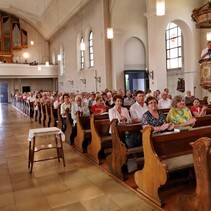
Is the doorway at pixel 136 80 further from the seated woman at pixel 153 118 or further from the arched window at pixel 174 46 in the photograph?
the seated woman at pixel 153 118

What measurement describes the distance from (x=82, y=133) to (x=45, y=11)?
48.7 ft

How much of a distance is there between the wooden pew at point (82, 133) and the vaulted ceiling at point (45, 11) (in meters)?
9.03

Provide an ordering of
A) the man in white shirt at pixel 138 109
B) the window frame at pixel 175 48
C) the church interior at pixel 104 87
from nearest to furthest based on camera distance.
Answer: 1. the church interior at pixel 104 87
2. the man in white shirt at pixel 138 109
3. the window frame at pixel 175 48

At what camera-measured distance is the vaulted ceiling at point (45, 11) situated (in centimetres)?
1447

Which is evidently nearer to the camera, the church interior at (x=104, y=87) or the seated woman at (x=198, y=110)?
the church interior at (x=104, y=87)

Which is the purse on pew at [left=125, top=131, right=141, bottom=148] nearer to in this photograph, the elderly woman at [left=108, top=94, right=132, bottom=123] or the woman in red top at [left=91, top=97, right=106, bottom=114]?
the elderly woman at [left=108, top=94, right=132, bottom=123]

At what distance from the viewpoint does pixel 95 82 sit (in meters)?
13.6

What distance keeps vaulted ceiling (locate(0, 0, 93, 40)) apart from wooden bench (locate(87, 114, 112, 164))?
9.70m

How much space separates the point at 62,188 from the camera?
355 cm

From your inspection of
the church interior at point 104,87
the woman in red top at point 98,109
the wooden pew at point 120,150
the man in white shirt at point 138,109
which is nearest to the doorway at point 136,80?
the church interior at point 104,87

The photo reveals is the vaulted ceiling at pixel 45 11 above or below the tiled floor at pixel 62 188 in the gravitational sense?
above

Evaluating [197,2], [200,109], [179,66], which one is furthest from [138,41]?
[200,109]

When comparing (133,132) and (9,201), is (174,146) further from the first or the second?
(9,201)

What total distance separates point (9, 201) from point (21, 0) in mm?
17777
